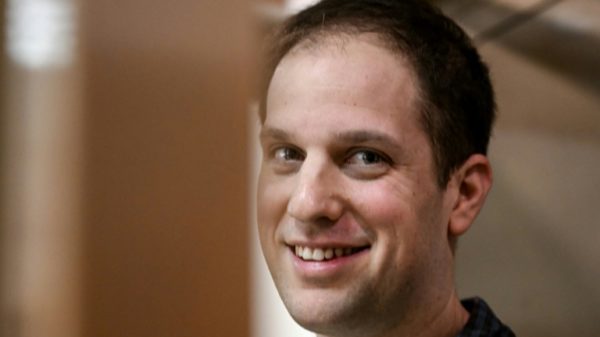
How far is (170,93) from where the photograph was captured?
27 centimetres

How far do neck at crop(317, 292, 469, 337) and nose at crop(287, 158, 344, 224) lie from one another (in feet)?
0.43

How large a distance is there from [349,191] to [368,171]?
0.03 meters

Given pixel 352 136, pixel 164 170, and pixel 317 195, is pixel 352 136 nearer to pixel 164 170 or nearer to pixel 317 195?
pixel 317 195

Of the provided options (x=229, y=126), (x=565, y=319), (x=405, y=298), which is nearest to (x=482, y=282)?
(x=565, y=319)

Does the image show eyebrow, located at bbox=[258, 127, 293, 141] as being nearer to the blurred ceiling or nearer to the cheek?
the cheek

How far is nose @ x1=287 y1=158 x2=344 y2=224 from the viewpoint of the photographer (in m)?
0.67

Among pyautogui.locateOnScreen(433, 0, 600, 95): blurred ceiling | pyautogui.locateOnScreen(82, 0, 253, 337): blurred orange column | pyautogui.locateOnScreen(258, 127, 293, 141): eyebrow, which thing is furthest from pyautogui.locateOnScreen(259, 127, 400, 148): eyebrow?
pyautogui.locateOnScreen(82, 0, 253, 337): blurred orange column

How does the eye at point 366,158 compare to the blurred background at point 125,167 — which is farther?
the eye at point 366,158

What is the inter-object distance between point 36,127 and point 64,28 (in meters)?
0.03

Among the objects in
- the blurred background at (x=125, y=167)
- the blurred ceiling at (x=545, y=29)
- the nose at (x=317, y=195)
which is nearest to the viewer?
the blurred background at (x=125, y=167)

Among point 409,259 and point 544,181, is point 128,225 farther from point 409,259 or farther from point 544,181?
point 544,181

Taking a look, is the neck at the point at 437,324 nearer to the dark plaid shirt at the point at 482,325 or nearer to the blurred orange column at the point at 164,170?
the dark plaid shirt at the point at 482,325

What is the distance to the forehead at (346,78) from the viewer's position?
71 cm

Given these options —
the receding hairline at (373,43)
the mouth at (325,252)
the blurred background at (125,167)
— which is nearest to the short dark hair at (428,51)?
the receding hairline at (373,43)
